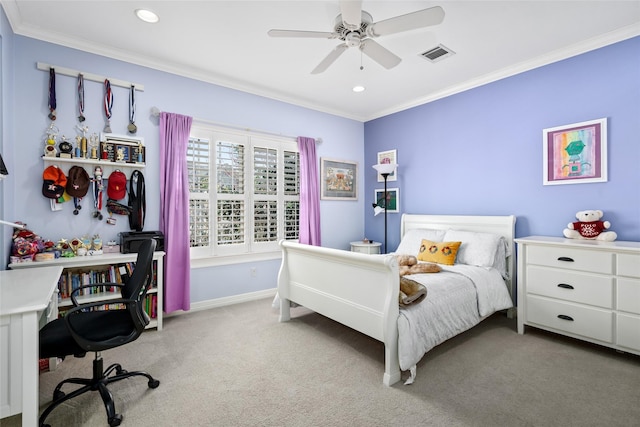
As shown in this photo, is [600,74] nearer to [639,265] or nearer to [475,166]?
[475,166]

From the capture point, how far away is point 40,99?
2734 millimetres

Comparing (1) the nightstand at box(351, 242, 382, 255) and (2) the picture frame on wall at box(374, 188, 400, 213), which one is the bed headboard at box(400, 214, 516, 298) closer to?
(2) the picture frame on wall at box(374, 188, 400, 213)

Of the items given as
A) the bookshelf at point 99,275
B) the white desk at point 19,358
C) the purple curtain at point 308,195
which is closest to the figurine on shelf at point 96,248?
the bookshelf at point 99,275

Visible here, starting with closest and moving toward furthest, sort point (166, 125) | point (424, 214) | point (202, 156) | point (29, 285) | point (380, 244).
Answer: point (29, 285) < point (166, 125) < point (202, 156) < point (424, 214) < point (380, 244)

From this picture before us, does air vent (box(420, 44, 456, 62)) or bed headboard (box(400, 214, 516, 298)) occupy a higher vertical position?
air vent (box(420, 44, 456, 62))

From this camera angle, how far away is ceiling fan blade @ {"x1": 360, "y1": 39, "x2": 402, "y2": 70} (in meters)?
2.32

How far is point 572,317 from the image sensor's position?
2.62m

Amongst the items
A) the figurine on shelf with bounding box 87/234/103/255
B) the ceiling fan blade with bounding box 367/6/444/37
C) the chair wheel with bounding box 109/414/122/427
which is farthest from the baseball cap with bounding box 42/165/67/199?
the ceiling fan blade with bounding box 367/6/444/37

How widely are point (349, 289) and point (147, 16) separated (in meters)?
2.80

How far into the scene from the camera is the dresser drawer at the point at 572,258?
244cm

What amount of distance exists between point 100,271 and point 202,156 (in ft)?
5.27

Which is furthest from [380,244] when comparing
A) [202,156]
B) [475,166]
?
[202,156]

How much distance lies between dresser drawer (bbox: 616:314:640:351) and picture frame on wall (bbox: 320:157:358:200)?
3.47 meters

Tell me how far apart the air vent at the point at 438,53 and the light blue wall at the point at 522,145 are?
0.94 meters
